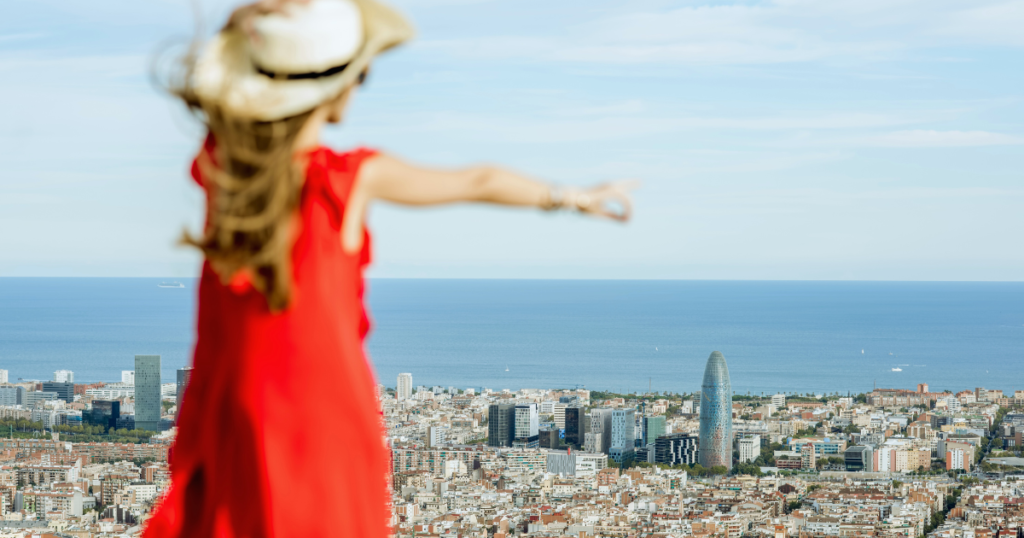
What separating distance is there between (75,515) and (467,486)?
292 inches

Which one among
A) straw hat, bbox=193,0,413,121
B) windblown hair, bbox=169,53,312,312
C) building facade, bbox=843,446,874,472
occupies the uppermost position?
straw hat, bbox=193,0,413,121

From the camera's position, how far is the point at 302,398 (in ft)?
2.84

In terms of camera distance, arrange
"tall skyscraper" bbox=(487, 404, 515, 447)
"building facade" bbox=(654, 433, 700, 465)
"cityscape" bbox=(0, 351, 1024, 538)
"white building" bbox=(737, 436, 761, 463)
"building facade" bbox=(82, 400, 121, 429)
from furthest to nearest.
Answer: "tall skyscraper" bbox=(487, 404, 515, 447) → "building facade" bbox=(654, 433, 700, 465) → "white building" bbox=(737, 436, 761, 463) → "building facade" bbox=(82, 400, 121, 429) → "cityscape" bbox=(0, 351, 1024, 538)

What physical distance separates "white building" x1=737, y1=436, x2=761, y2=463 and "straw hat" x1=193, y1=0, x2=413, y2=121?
2822 cm

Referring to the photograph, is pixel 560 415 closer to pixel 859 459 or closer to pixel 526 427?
pixel 526 427

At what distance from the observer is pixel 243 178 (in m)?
0.82

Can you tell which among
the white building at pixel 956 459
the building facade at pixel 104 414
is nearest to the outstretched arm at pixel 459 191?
the white building at pixel 956 459

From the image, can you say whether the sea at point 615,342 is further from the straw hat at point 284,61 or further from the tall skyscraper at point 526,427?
the straw hat at point 284,61

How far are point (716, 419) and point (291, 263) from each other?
29.5 meters

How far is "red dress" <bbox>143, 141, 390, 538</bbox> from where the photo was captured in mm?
854

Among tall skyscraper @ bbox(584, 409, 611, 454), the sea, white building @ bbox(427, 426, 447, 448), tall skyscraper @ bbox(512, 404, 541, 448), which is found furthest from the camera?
the sea

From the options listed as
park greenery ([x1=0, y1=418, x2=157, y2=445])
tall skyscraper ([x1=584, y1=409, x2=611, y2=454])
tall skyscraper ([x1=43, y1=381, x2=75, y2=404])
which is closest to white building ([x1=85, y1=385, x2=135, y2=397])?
tall skyscraper ([x1=43, y1=381, x2=75, y2=404])

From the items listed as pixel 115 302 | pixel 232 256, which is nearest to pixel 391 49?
pixel 232 256

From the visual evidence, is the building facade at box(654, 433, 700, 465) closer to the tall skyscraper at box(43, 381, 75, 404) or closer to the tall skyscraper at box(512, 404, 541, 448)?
the tall skyscraper at box(512, 404, 541, 448)
